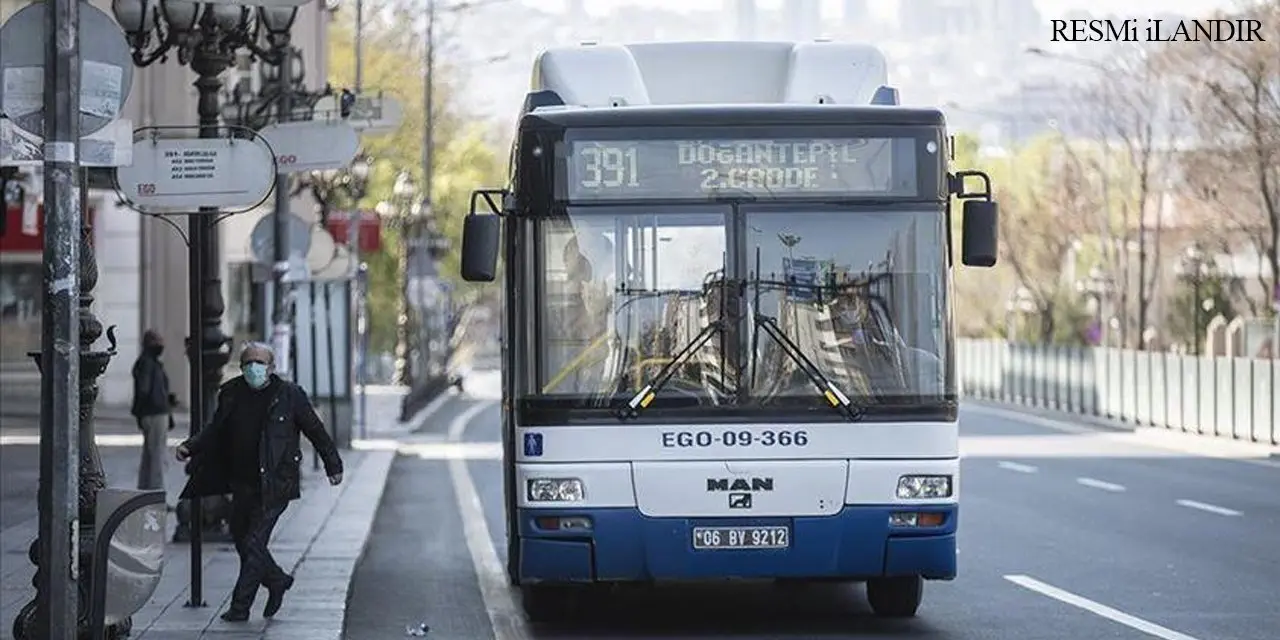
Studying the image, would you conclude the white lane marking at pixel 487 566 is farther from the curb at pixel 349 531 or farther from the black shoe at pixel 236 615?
the black shoe at pixel 236 615

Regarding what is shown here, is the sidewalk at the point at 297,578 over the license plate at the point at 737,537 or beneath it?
beneath

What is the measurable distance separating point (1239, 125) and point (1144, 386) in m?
7.26

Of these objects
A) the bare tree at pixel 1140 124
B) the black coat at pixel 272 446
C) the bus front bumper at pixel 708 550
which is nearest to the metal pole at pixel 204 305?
the black coat at pixel 272 446

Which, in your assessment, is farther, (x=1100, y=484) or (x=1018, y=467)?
(x=1018, y=467)

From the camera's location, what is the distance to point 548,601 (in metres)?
15.3

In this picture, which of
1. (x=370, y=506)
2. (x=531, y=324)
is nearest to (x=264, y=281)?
(x=370, y=506)

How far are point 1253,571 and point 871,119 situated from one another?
574 centimetres

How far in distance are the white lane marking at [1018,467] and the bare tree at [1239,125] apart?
30.3 ft

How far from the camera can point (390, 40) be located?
6744 cm

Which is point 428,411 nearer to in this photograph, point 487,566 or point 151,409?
point 151,409

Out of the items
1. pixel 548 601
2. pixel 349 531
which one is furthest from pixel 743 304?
pixel 349 531

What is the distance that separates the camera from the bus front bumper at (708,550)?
13992mm

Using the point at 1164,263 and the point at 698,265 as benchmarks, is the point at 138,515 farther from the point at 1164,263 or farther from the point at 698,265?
the point at 1164,263

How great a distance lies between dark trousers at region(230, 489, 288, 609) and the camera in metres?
14.5
